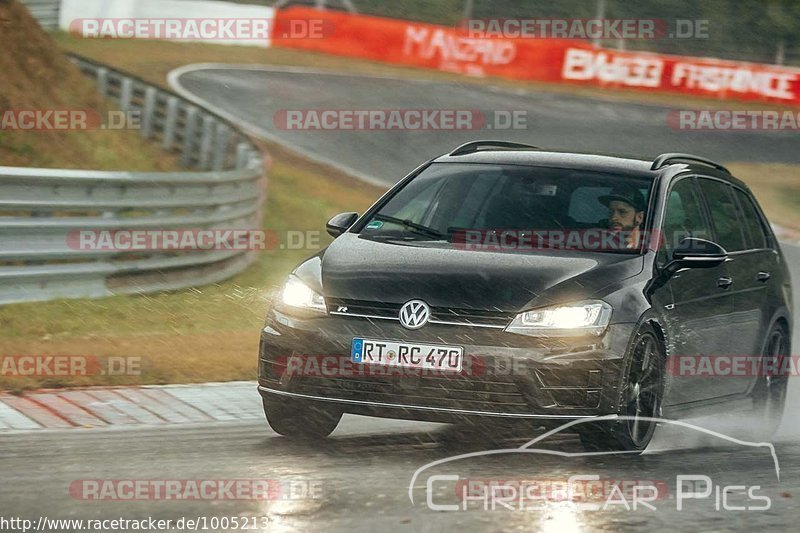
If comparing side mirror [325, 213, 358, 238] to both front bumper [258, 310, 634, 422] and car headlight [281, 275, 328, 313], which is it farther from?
front bumper [258, 310, 634, 422]

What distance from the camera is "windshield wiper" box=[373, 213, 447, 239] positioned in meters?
8.00

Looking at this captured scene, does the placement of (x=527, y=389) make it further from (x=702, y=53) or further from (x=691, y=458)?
(x=702, y=53)

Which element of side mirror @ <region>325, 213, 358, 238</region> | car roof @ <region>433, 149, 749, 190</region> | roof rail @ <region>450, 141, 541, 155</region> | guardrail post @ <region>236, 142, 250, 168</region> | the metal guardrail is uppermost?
car roof @ <region>433, 149, 749, 190</region>

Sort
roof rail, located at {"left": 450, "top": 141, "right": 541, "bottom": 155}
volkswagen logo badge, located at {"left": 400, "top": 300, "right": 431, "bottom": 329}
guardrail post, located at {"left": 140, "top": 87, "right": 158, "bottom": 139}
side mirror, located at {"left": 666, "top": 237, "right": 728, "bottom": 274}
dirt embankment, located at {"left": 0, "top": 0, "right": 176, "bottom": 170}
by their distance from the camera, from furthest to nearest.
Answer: guardrail post, located at {"left": 140, "top": 87, "right": 158, "bottom": 139} < dirt embankment, located at {"left": 0, "top": 0, "right": 176, "bottom": 170} < roof rail, located at {"left": 450, "top": 141, "right": 541, "bottom": 155} < side mirror, located at {"left": 666, "top": 237, "right": 728, "bottom": 274} < volkswagen logo badge, located at {"left": 400, "top": 300, "right": 431, "bottom": 329}

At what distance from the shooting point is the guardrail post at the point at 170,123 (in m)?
22.6

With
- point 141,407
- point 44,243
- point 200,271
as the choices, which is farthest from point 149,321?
point 141,407

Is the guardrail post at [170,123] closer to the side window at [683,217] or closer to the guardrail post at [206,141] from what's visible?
the guardrail post at [206,141]

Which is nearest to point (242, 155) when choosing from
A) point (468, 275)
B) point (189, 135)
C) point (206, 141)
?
point (206, 141)

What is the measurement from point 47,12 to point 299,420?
33.0m

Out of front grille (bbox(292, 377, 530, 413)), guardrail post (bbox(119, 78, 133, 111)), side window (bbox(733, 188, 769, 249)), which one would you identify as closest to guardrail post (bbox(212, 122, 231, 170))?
guardrail post (bbox(119, 78, 133, 111))

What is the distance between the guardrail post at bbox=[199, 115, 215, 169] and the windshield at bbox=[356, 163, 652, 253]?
13.0 meters

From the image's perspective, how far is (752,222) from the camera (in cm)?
946

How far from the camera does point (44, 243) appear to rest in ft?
39.1

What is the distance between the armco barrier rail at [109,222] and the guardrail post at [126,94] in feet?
16.6
